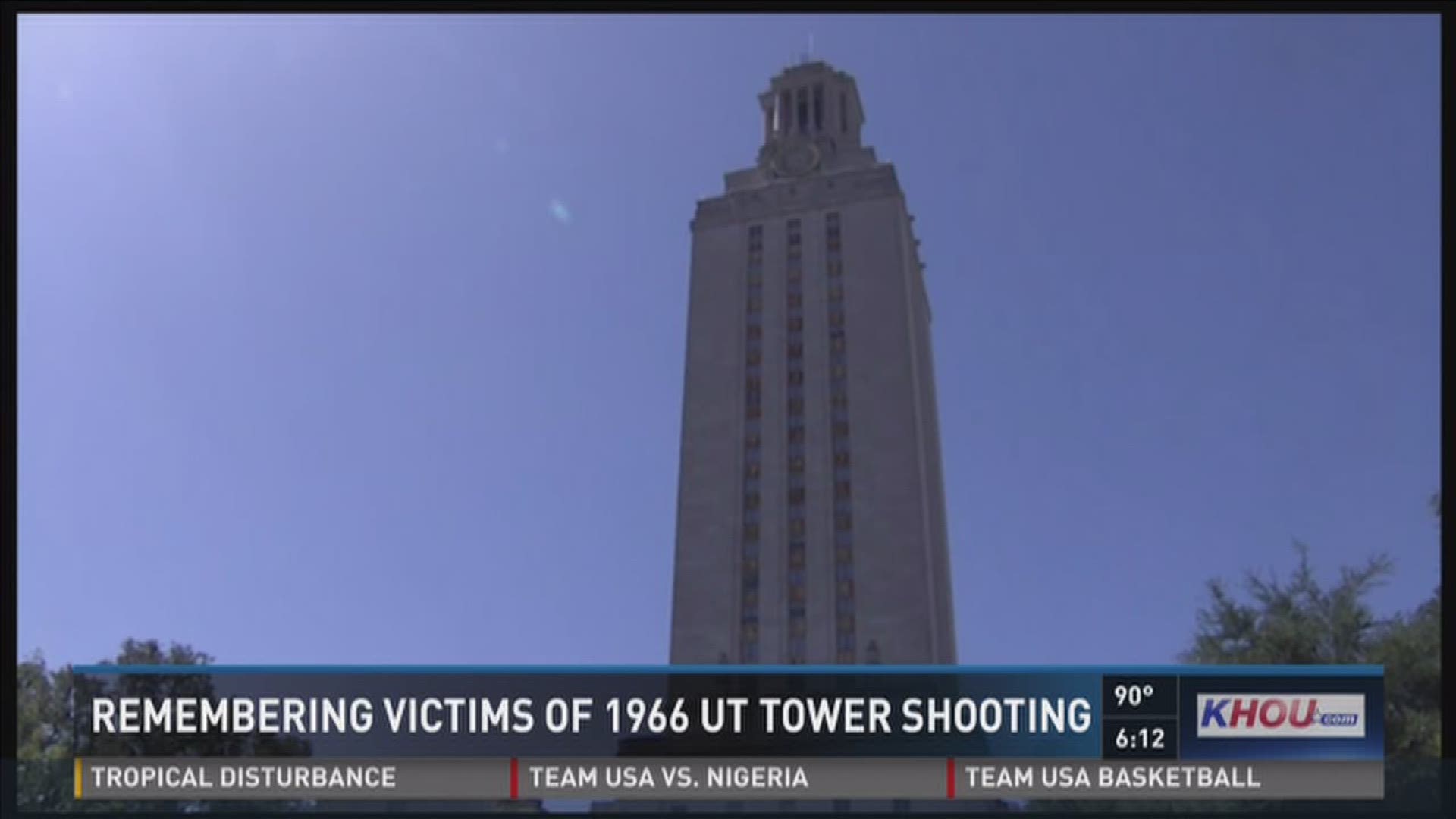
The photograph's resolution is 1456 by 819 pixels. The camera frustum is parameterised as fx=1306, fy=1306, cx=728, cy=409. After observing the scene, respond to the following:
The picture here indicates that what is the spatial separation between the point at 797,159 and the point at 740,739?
105 m

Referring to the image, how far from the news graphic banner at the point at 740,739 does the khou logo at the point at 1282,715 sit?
28 millimetres

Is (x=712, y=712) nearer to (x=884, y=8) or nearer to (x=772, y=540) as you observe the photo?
(x=884, y=8)

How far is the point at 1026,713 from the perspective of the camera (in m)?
21.5

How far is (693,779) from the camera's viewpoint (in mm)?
21047

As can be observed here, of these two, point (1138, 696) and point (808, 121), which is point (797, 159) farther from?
point (1138, 696)

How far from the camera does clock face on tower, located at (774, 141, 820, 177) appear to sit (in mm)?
121938

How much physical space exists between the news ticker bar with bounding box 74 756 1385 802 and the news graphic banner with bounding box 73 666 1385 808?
33 mm

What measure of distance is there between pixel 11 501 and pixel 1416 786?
126ft

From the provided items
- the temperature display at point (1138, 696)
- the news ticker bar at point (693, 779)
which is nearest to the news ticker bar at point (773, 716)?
the temperature display at point (1138, 696)

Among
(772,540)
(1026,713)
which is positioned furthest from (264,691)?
(772,540)

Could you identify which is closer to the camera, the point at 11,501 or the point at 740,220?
the point at 11,501

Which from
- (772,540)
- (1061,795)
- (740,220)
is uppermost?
(740,220)

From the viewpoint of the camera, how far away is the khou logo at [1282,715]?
2111 centimetres

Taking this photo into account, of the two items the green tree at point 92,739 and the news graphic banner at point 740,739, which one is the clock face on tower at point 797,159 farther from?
the news graphic banner at point 740,739
